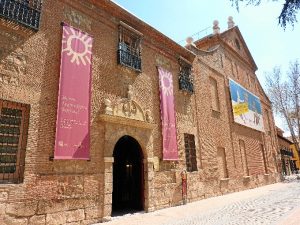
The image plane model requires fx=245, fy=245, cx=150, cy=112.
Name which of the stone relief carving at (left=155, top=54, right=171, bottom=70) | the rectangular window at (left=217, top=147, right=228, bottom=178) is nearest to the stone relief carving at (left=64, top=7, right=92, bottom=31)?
the stone relief carving at (left=155, top=54, right=171, bottom=70)

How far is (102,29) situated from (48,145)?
4816mm

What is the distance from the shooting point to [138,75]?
10.1 m

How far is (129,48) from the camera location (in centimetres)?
1023

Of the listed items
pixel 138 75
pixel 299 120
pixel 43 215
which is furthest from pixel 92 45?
pixel 299 120

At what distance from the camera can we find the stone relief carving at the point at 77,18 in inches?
316

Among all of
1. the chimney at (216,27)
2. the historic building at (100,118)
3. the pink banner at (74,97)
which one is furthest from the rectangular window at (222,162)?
the pink banner at (74,97)

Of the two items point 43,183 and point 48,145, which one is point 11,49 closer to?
point 48,145

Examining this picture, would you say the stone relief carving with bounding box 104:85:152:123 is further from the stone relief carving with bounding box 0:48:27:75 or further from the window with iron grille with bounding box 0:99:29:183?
the stone relief carving with bounding box 0:48:27:75

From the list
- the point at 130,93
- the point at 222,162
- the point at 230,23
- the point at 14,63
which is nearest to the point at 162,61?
the point at 130,93

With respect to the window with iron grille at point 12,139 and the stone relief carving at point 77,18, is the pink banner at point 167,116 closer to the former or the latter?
the stone relief carving at point 77,18

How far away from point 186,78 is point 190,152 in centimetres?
385

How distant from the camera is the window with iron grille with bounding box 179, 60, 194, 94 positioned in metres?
12.4

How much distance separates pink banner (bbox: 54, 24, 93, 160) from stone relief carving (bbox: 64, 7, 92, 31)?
361mm

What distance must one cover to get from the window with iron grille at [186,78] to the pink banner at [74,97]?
5547mm
